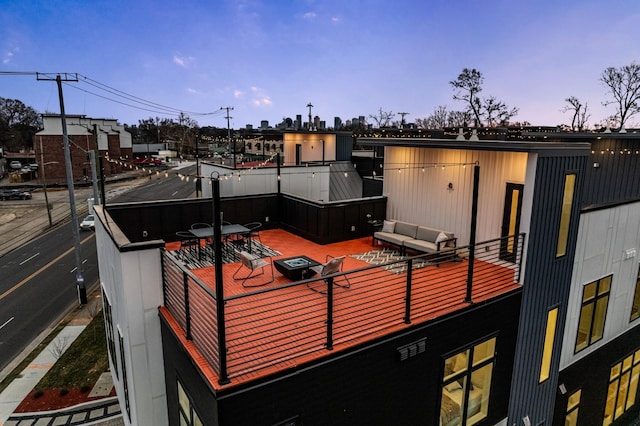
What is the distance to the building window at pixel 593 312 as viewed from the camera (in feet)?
29.5

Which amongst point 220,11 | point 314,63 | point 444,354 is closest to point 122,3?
point 220,11

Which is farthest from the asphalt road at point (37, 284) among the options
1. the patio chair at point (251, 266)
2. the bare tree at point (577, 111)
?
the bare tree at point (577, 111)

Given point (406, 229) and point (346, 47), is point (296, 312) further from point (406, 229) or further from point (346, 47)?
point (346, 47)

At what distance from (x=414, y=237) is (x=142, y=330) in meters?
6.38

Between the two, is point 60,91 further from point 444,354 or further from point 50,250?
point 444,354

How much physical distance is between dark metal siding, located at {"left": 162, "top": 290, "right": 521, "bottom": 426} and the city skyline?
17.7 meters

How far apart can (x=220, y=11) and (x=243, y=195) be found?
60247 millimetres

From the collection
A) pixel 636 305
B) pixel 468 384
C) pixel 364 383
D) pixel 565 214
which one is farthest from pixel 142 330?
pixel 636 305

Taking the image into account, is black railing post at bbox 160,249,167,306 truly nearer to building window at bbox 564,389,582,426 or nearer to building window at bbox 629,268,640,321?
building window at bbox 564,389,582,426

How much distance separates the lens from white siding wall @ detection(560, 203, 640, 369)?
27.4 ft

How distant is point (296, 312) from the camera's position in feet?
19.1

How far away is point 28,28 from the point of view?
268 ft

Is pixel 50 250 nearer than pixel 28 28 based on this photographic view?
Yes

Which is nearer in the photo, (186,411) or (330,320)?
(330,320)
